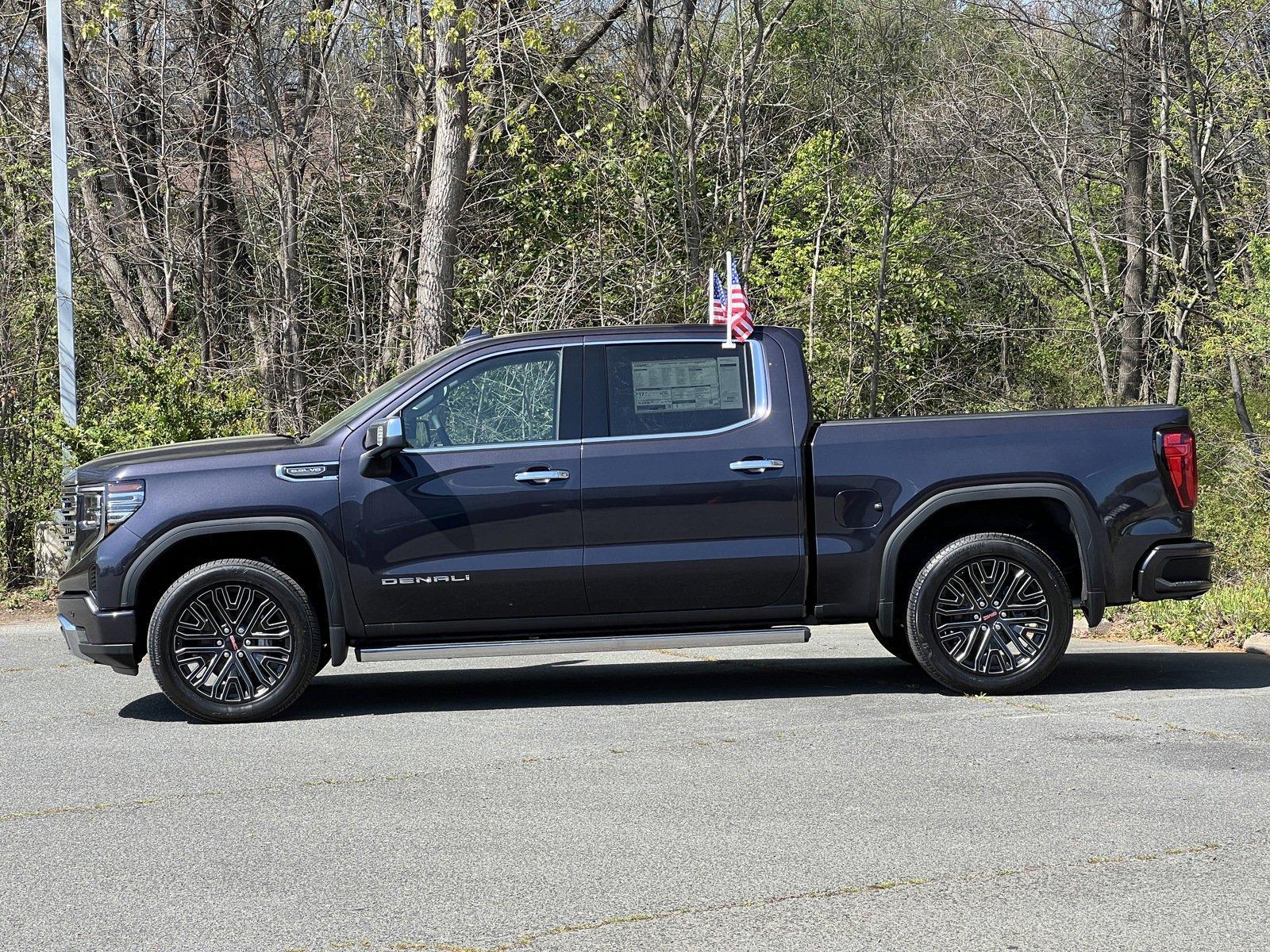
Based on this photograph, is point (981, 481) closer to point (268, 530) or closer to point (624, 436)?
point (624, 436)

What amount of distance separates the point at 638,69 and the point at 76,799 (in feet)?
50.7

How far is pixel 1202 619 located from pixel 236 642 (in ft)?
22.3

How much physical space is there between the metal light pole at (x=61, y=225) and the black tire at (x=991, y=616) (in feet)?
27.4

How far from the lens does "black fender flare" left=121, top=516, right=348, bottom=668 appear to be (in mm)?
7527

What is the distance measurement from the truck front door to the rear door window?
1.35 ft

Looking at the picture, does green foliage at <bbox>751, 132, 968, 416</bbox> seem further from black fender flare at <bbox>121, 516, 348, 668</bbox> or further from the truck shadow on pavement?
black fender flare at <bbox>121, 516, 348, 668</bbox>

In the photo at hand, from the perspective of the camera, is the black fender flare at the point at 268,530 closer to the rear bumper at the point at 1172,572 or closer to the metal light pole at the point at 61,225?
the rear bumper at the point at 1172,572

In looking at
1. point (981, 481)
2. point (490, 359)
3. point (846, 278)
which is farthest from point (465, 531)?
point (846, 278)

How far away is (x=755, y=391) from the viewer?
312 inches

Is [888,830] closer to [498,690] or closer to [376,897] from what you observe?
[376,897]

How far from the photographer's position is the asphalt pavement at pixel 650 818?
4348mm

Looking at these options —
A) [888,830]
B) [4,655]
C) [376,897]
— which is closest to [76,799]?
[376,897]

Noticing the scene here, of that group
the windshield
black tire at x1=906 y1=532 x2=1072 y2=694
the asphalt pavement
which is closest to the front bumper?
the asphalt pavement

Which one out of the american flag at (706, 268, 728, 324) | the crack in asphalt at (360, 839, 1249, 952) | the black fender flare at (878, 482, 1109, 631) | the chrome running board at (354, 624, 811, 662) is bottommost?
the crack in asphalt at (360, 839, 1249, 952)
